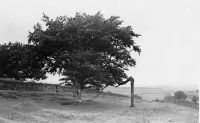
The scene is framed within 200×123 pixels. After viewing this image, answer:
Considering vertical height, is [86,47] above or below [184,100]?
above

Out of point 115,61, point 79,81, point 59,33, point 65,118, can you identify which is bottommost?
point 65,118

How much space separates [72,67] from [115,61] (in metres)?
4.73

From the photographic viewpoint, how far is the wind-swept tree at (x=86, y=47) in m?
30.9

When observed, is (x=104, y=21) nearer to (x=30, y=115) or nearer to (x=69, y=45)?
(x=69, y=45)

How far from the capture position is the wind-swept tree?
30.9 m

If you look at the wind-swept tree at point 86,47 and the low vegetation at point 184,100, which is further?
the low vegetation at point 184,100

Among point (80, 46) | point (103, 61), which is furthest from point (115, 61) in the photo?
point (80, 46)

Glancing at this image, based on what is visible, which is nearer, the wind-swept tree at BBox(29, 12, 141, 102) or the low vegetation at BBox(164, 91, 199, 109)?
the wind-swept tree at BBox(29, 12, 141, 102)

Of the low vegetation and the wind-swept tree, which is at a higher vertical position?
the wind-swept tree

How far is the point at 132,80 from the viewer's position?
3269cm

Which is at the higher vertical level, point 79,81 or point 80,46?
point 80,46

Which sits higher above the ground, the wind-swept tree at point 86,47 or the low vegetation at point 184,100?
the wind-swept tree at point 86,47

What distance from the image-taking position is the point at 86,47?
33.0 meters

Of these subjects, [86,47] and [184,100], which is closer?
[86,47]
